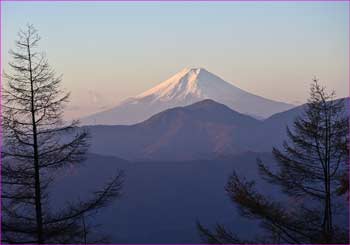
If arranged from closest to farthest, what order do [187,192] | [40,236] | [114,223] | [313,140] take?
[40,236] < [313,140] < [114,223] < [187,192]

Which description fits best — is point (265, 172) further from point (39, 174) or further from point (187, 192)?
Answer: point (187, 192)

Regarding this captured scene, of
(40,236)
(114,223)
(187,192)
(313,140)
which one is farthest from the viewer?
(187,192)

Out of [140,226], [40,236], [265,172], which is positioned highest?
[265,172]

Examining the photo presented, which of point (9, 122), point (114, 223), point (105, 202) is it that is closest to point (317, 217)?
point (105, 202)

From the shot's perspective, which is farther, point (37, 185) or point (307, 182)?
point (307, 182)

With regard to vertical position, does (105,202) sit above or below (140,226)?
above

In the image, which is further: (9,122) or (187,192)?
(187,192)

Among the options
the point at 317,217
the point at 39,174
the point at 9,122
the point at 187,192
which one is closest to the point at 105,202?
the point at 39,174
